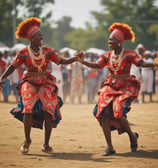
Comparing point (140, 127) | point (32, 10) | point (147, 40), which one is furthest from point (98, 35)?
point (140, 127)

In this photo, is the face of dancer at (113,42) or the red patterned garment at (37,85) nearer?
the red patterned garment at (37,85)

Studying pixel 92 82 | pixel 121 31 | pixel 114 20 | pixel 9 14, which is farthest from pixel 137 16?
pixel 121 31

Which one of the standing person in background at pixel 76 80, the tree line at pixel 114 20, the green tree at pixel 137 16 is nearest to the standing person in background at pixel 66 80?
the standing person in background at pixel 76 80

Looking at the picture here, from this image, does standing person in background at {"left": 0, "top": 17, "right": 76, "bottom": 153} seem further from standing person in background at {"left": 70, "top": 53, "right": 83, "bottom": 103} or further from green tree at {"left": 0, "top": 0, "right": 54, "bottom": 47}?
green tree at {"left": 0, "top": 0, "right": 54, "bottom": 47}

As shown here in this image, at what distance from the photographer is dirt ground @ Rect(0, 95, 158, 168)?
8.18m

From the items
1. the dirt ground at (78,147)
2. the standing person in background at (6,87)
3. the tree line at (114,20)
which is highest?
the tree line at (114,20)

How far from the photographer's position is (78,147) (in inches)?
382

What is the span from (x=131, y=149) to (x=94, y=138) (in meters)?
1.57

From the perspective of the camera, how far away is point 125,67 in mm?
9188

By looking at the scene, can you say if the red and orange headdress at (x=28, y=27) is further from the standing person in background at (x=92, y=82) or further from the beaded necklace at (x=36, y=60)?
the standing person in background at (x=92, y=82)

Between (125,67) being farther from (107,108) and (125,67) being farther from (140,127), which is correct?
(140,127)

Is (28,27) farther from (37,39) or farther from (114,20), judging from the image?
(114,20)

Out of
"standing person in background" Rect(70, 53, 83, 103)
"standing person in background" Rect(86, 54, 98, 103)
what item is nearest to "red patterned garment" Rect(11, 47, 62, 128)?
"standing person in background" Rect(70, 53, 83, 103)

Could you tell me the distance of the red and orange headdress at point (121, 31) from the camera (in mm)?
9320
